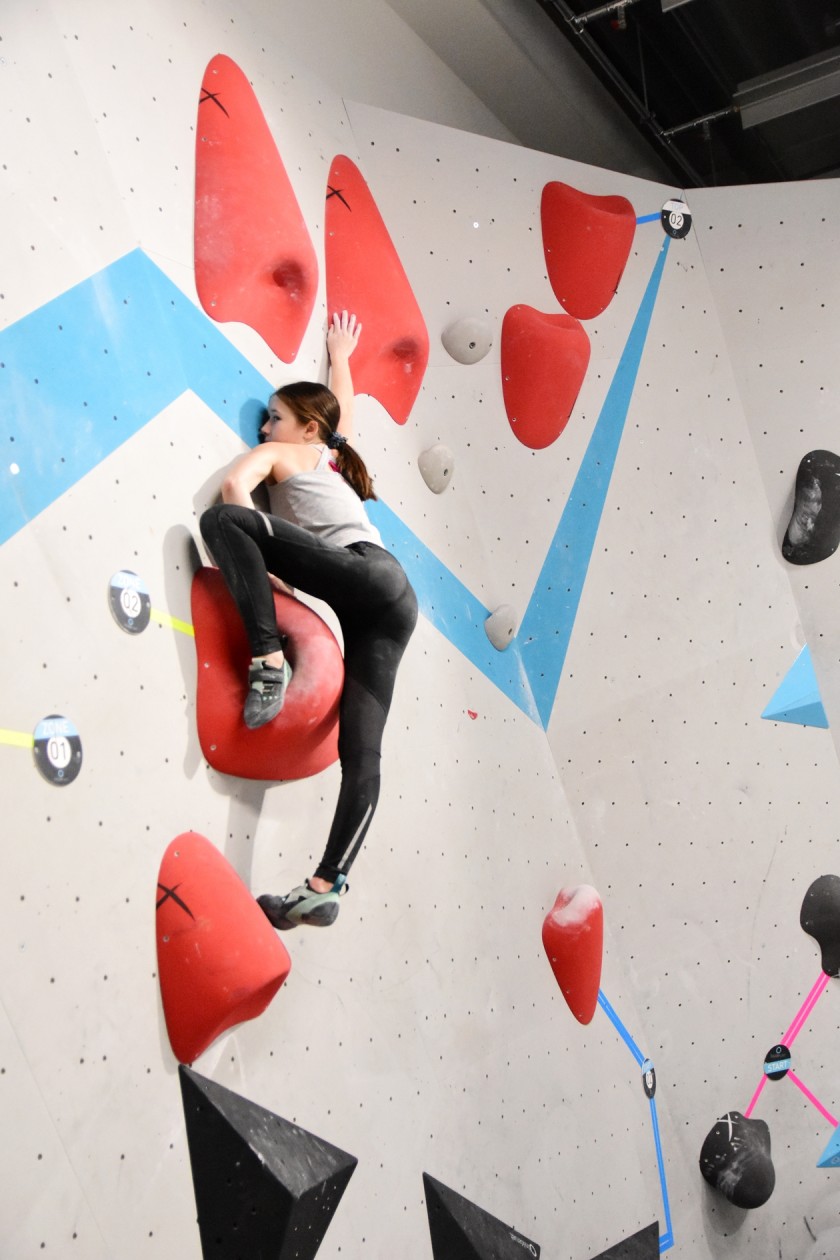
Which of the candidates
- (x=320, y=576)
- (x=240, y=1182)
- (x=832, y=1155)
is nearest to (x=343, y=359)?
(x=320, y=576)

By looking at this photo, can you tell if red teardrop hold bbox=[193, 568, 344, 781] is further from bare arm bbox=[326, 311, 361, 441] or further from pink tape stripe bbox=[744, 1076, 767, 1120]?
pink tape stripe bbox=[744, 1076, 767, 1120]

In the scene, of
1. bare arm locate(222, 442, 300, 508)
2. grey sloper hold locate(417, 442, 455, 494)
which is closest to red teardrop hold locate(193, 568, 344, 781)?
bare arm locate(222, 442, 300, 508)

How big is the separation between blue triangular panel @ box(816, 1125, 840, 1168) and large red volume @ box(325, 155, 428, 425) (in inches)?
90.7

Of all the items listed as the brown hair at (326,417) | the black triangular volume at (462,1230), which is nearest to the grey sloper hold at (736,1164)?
the black triangular volume at (462,1230)

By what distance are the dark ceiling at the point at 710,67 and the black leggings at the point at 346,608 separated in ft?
7.33

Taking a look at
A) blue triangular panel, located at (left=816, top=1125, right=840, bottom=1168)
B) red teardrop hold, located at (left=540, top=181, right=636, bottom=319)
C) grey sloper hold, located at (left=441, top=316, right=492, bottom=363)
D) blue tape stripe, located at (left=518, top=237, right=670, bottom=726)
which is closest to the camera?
grey sloper hold, located at (left=441, top=316, right=492, bottom=363)

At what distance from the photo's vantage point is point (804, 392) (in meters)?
3.51

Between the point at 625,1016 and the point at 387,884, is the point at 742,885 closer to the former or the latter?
the point at 625,1016

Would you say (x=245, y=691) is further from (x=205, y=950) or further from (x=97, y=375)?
(x=97, y=375)

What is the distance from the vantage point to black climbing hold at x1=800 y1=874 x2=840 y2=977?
134 inches

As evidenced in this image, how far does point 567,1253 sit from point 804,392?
235 centimetres

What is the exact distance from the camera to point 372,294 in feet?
9.34

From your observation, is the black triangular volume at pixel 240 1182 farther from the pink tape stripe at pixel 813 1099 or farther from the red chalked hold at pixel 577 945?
the pink tape stripe at pixel 813 1099

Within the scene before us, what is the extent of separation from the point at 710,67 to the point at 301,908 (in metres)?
3.16
